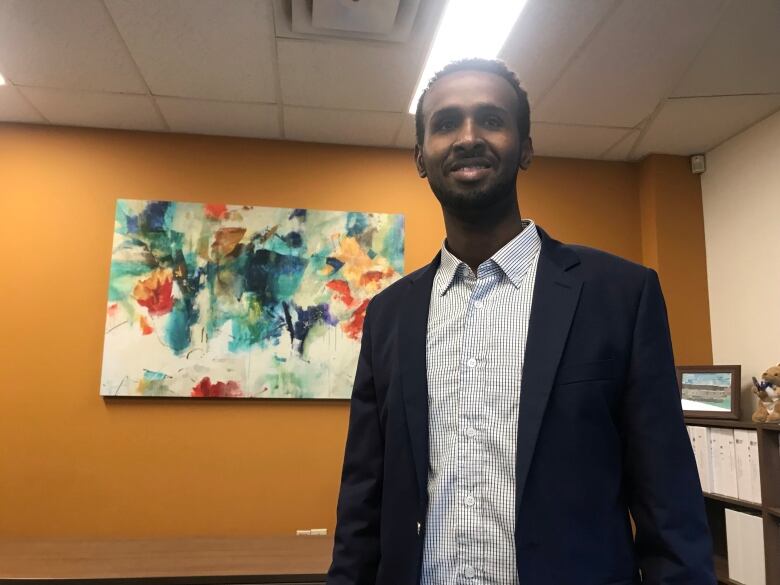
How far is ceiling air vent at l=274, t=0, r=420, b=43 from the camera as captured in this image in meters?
1.97

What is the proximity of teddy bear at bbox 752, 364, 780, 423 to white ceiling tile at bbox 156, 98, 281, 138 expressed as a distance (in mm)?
2487

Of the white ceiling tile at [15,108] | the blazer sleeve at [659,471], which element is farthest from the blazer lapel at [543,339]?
the white ceiling tile at [15,108]

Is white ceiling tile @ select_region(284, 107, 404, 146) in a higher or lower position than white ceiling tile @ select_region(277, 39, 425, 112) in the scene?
lower

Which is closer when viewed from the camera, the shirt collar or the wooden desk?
the shirt collar

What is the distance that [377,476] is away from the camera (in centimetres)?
104

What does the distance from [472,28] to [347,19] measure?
1.57 feet

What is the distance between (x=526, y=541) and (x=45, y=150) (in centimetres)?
309

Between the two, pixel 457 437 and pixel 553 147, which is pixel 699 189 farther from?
pixel 457 437

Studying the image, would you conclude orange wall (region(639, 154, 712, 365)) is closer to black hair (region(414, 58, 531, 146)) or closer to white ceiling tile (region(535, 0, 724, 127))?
white ceiling tile (region(535, 0, 724, 127))

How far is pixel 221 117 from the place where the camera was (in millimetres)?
2809

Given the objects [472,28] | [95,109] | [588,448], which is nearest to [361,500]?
[588,448]

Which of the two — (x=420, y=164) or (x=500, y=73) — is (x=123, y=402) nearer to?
(x=420, y=164)

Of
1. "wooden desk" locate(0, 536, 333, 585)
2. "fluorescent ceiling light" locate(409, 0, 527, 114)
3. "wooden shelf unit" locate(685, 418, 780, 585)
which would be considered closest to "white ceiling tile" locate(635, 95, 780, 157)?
"fluorescent ceiling light" locate(409, 0, 527, 114)

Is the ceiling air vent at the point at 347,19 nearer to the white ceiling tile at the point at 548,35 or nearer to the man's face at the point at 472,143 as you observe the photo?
the white ceiling tile at the point at 548,35
